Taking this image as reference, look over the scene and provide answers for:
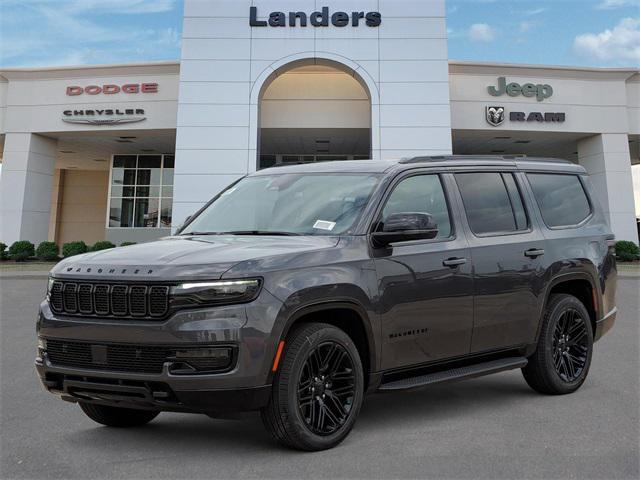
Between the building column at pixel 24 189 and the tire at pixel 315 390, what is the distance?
3006 cm

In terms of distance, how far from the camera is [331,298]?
13.6 ft

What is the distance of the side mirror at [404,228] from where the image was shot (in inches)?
175

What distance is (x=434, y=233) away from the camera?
4.64 meters

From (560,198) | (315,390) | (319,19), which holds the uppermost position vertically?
(319,19)

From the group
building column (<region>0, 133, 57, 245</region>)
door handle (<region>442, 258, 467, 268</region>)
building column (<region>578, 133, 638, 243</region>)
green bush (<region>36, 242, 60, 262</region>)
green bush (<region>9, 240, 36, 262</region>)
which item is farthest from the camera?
building column (<region>0, 133, 57, 245</region>)

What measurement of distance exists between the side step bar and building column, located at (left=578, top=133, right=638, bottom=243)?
27.4m

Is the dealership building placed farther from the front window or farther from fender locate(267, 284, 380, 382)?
fender locate(267, 284, 380, 382)

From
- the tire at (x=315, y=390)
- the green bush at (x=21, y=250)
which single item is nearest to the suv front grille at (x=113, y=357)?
the tire at (x=315, y=390)

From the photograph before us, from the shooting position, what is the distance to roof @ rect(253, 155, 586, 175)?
16.8ft

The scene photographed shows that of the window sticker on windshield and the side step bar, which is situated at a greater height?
the window sticker on windshield

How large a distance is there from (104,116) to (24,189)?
213 inches

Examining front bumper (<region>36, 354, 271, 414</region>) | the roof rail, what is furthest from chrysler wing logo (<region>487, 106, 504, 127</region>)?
front bumper (<region>36, 354, 271, 414</region>)

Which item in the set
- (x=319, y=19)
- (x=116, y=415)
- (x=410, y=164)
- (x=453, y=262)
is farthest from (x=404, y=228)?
(x=319, y=19)

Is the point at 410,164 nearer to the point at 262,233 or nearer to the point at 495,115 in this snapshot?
the point at 262,233
